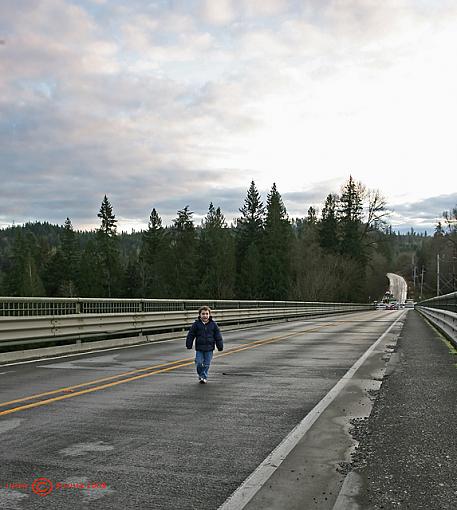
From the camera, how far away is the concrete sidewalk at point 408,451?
405 cm

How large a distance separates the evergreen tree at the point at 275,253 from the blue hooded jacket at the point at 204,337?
73.1m

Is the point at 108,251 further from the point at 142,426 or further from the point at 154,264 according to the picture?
the point at 142,426

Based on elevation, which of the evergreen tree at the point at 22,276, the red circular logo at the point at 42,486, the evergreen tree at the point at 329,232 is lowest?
the red circular logo at the point at 42,486

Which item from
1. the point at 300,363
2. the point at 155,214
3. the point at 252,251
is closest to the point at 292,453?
the point at 300,363

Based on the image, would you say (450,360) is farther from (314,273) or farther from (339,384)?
(314,273)

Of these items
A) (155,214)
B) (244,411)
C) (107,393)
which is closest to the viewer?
(244,411)

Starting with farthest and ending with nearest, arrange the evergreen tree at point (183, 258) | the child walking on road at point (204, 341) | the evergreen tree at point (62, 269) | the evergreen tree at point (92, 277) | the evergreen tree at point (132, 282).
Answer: the evergreen tree at point (62, 269), the evergreen tree at point (92, 277), the evergreen tree at point (132, 282), the evergreen tree at point (183, 258), the child walking on road at point (204, 341)

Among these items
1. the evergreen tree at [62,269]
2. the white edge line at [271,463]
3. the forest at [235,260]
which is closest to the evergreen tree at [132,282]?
the forest at [235,260]

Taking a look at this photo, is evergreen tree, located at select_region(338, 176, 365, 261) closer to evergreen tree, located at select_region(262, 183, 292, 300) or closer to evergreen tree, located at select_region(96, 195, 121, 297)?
evergreen tree, located at select_region(262, 183, 292, 300)

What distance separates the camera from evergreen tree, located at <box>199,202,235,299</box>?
81375 millimetres

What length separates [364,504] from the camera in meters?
3.92

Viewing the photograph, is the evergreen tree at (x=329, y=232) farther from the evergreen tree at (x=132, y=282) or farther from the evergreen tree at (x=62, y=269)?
the evergreen tree at (x=62, y=269)

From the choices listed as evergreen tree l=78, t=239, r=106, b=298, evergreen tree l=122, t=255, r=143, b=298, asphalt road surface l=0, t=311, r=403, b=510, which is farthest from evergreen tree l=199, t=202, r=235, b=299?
asphalt road surface l=0, t=311, r=403, b=510

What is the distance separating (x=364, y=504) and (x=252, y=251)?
81.3 m
